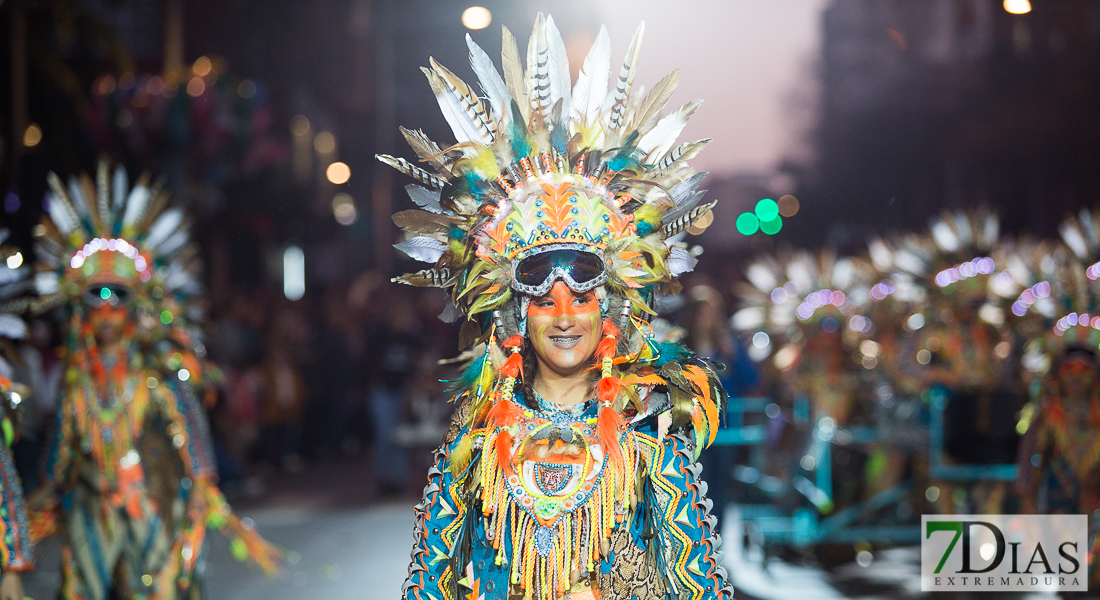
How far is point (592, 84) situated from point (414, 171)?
1.83ft

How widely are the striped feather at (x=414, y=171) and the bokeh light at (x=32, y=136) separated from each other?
521cm

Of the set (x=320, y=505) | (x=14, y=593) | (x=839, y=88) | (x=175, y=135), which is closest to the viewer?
(x=14, y=593)

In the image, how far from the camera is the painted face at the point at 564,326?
2773mm

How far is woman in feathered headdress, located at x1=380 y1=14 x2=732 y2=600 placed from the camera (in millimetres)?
2750

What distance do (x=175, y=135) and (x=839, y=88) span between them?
4.68 metres

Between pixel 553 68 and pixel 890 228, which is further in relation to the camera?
pixel 890 228

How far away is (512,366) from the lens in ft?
9.29

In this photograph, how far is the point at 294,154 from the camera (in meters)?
8.48

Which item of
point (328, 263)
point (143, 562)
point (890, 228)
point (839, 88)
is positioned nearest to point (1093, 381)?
point (839, 88)

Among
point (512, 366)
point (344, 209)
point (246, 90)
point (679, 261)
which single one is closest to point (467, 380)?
point (512, 366)

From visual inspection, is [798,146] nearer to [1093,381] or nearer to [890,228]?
[890,228]

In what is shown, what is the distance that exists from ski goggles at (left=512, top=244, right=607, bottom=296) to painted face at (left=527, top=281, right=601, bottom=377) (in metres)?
0.03

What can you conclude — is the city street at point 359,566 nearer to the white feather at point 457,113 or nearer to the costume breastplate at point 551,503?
the costume breastplate at point 551,503

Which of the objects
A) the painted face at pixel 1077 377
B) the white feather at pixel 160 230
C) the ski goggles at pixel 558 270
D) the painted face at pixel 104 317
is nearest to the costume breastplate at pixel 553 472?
the ski goggles at pixel 558 270
